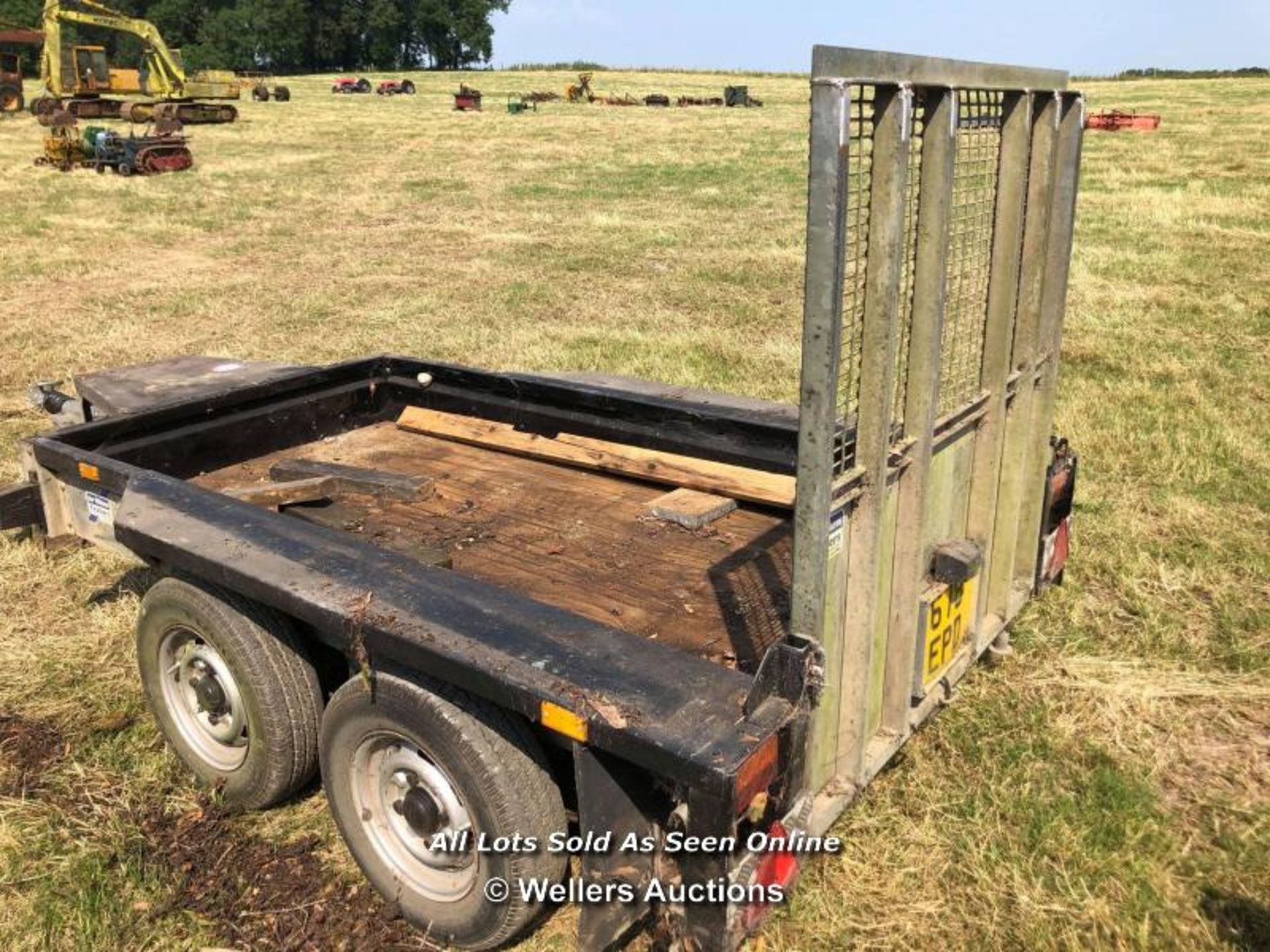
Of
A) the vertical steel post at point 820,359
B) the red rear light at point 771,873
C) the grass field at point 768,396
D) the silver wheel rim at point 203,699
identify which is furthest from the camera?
the silver wheel rim at point 203,699

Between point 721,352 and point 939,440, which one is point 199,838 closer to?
point 939,440

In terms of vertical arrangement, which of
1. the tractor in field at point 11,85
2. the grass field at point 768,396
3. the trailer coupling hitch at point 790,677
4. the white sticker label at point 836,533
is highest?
the tractor in field at point 11,85

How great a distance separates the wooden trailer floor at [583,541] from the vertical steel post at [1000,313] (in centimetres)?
68

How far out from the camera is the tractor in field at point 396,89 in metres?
51.4

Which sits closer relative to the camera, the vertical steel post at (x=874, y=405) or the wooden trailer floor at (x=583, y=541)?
the vertical steel post at (x=874, y=405)

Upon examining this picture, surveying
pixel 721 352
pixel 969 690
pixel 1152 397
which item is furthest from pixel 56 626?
pixel 1152 397

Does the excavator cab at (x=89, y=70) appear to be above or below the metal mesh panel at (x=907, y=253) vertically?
above

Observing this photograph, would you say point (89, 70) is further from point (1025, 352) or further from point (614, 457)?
point (1025, 352)

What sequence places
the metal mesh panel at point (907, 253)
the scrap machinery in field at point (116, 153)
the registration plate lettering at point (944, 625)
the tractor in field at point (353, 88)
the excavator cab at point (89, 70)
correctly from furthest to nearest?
1. the tractor in field at point (353, 88)
2. the excavator cab at point (89, 70)
3. the scrap machinery in field at point (116, 153)
4. the registration plate lettering at point (944, 625)
5. the metal mesh panel at point (907, 253)

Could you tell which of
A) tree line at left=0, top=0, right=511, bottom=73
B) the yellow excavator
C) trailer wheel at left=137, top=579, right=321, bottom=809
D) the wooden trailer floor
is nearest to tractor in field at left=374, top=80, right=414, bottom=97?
the yellow excavator

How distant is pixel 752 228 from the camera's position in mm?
15281

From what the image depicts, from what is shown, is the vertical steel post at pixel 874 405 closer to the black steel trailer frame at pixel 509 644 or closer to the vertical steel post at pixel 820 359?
the vertical steel post at pixel 820 359

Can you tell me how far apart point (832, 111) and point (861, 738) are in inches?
60.1

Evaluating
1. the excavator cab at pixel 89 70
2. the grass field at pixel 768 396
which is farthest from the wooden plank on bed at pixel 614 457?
the excavator cab at pixel 89 70
